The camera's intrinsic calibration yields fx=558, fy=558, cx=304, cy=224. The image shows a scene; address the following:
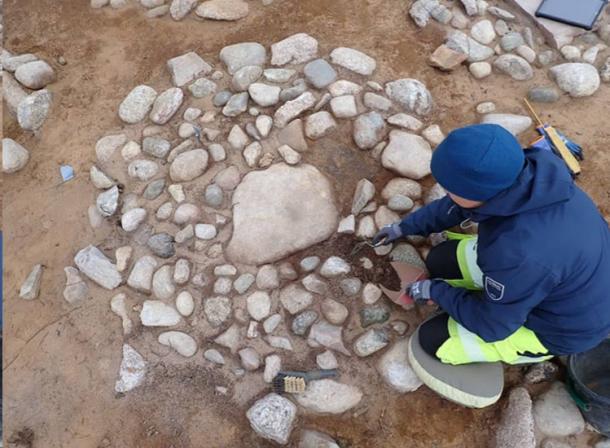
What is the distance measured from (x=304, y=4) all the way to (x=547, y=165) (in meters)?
2.42

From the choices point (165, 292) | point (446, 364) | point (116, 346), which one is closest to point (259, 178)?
point (165, 292)

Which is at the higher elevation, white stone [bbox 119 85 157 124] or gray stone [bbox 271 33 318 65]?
gray stone [bbox 271 33 318 65]

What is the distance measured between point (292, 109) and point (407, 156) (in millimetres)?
720

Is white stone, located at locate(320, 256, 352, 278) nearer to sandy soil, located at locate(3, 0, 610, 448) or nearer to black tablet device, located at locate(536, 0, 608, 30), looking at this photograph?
sandy soil, located at locate(3, 0, 610, 448)

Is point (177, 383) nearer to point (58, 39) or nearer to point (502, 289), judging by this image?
point (502, 289)

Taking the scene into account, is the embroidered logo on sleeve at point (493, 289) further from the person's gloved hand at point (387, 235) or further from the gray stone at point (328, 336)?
the gray stone at point (328, 336)

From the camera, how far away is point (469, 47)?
143 inches

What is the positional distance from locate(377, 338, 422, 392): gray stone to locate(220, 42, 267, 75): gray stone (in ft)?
6.45

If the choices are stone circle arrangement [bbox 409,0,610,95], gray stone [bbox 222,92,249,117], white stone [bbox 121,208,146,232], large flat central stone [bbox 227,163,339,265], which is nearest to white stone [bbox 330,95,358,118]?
large flat central stone [bbox 227,163,339,265]

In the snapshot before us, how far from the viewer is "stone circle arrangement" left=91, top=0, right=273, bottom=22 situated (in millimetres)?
3879

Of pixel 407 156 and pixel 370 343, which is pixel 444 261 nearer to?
pixel 370 343

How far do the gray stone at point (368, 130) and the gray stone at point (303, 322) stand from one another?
1023 mm

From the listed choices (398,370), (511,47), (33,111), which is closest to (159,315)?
(398,370)

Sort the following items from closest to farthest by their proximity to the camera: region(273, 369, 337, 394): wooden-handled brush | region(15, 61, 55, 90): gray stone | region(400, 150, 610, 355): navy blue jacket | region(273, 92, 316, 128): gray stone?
region(400, 150, 610, 355): navy blue jacket → region(273, 369, 337, 394): wooden-handled brush → region(273, 92, 316, 128): gray stone → region(15, 61, 55, 90): gray stone
